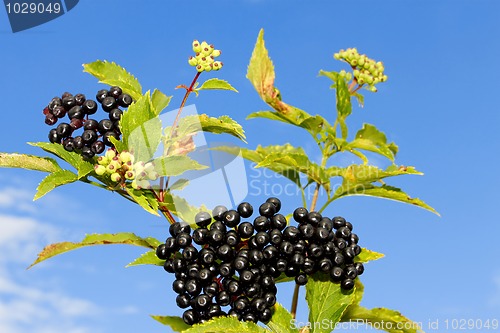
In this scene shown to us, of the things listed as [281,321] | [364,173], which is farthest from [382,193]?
[281,321]

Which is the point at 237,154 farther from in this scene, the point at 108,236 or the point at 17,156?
the point at 17,156

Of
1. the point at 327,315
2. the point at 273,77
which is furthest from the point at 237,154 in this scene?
the point at 327,315

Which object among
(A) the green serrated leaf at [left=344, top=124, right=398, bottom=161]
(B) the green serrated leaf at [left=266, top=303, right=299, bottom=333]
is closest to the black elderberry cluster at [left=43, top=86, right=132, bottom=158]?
Result: (B) the green serrated leaf at [left=266, top=303, right=299, bottom=333]

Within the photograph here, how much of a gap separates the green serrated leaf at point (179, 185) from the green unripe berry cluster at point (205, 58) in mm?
657

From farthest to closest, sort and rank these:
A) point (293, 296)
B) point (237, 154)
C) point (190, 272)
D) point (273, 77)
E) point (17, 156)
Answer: point (273, 77) < point (237, 154) < point (293, 296) < point (17, 156) < point (190, 272)

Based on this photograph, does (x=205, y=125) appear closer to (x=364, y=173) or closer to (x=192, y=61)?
(x=192, y=61)

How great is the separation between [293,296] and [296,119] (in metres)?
1.78

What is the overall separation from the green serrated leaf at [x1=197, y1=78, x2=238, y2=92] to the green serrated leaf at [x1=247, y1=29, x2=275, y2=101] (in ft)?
4.90

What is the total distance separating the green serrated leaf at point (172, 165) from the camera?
11.0 ft

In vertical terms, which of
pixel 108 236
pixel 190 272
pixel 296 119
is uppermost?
pixel 296 119

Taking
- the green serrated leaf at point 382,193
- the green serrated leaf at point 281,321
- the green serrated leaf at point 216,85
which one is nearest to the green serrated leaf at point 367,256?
the green serrated leaf at point 281,321

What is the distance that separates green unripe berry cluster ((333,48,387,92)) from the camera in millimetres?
5473

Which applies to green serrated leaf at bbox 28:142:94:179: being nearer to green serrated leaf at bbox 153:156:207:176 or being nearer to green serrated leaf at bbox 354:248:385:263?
green serrated leaf at bbox 153:156:207:176

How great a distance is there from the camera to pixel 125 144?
133 inches
